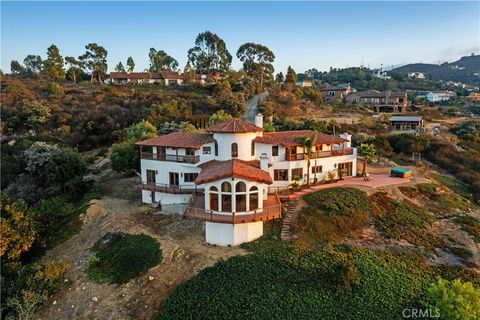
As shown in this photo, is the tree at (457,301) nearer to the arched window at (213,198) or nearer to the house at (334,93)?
the arched window at (213,198)

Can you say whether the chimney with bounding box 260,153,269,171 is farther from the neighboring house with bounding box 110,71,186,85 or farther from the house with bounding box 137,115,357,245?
the neighboring house with bounding box 110,71,186,85

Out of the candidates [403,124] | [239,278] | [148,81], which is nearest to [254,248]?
[239,278]

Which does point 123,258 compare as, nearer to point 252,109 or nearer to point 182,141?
point 182,141

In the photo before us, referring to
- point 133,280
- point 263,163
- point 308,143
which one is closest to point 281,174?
point 308,143

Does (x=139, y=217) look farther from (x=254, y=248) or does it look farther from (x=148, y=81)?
(x=148, y=81)

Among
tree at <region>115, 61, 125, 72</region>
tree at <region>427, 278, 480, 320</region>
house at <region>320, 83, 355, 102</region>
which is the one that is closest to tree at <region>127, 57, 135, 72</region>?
tree at <region>115, 61, 125, 72</region>
